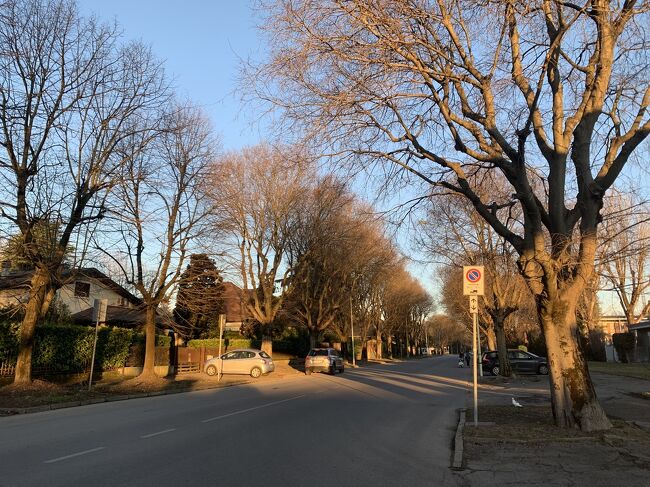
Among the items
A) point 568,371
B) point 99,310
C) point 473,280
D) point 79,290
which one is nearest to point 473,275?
point 473,280

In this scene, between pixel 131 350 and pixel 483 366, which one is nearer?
pixel 131 350

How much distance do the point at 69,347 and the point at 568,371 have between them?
63.0 ft

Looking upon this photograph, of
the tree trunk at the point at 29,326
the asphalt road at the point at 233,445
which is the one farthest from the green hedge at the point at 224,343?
the asphalt road at the point at 233,445

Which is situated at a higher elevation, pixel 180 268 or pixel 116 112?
pixel 116 112

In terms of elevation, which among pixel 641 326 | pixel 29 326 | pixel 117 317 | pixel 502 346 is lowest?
pixel 502 346

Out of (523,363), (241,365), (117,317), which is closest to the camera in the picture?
(241,365)

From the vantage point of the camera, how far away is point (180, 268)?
2202cm

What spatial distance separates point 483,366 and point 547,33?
25.5 meters

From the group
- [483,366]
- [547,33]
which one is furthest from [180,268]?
[483,366]

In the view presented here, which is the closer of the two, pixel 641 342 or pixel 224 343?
pixel 224 343

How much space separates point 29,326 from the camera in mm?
17062

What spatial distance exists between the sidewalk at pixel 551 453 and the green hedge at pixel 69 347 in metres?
16.6

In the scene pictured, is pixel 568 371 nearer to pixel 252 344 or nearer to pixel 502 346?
pixel 502 346

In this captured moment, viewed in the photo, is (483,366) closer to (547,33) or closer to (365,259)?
(365,259)
